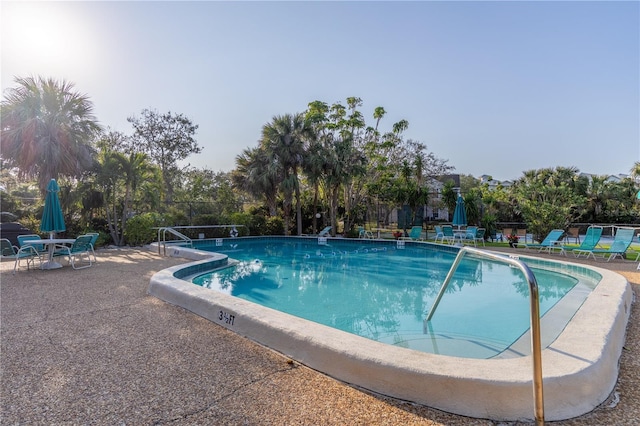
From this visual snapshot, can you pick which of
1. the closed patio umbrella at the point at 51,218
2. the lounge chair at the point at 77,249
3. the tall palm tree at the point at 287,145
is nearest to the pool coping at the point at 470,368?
the lounge chair at the point at 77,249

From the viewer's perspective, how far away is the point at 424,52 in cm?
1255

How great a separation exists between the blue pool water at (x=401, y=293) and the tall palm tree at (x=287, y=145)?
5.68 m

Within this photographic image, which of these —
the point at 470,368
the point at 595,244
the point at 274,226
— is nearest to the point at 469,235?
the point at 595,244

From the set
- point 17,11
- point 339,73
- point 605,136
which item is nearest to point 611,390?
point 17,11

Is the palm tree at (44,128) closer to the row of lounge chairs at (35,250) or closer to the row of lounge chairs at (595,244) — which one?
the row of lounge chairs at (35,250)

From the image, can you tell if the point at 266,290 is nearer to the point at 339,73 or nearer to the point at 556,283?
the point at 556,283

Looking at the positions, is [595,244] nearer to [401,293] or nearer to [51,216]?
[401,293]

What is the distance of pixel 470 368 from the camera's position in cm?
246

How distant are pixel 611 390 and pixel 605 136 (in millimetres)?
18839

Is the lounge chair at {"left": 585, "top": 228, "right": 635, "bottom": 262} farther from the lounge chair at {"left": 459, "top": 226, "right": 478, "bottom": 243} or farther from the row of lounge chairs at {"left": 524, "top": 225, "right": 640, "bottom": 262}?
the lounge chair at {"left": 459, "top": 226, "right": 478, "bottom": 243}

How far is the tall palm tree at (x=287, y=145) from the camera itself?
18.0 meters

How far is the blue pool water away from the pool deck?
168cm

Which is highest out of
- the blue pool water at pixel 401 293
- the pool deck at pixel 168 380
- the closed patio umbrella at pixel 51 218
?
the closed patio umbrella at pixel 51 218

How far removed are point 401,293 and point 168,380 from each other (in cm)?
545
